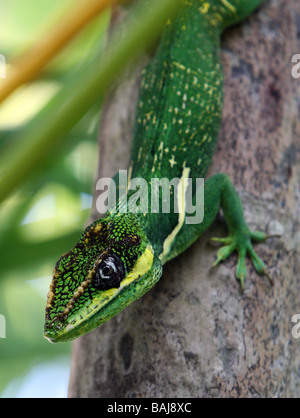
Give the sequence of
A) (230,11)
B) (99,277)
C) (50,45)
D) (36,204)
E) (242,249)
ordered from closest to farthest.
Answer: (50,45) → (99,277) → (242,249) → (230,11) → (36,204)

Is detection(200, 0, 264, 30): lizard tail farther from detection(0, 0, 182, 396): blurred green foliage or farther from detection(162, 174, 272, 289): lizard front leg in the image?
detection(162, 174, 272, 289): lizard front leg

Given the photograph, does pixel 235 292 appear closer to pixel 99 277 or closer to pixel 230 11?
pixel 99 277

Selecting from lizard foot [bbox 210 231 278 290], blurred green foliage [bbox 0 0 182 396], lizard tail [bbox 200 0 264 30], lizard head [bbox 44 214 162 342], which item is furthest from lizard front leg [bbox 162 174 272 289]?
lizard tail [bbox 200 0 264 30]

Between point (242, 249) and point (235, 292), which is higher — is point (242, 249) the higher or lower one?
the higher one

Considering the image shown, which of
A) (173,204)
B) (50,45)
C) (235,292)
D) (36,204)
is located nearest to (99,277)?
(235,292)

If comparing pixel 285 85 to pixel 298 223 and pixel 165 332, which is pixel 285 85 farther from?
pixel 165 332

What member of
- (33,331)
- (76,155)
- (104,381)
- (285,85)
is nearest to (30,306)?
(33,331)

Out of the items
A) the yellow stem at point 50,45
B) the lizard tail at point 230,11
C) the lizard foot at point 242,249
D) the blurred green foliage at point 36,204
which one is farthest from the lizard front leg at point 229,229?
the yellow stem at point 50,45
